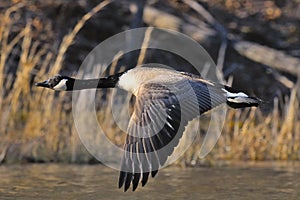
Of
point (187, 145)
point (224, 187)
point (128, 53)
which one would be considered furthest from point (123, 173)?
point (128, 53)

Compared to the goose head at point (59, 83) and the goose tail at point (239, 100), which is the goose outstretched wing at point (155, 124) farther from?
the goose head at point (59, 83)

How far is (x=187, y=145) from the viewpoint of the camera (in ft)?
26.4

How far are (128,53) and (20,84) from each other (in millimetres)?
2952

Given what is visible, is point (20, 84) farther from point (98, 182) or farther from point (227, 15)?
point (227, 15)

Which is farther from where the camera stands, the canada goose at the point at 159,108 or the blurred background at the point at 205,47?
the blurred background at the point at 205,47

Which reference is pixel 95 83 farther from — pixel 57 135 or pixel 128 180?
pixel 128 180

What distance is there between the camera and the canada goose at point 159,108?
197 inches

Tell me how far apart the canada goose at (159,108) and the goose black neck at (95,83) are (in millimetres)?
186

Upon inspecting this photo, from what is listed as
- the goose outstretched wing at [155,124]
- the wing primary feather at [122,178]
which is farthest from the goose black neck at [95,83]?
the wing primary feather at [122,178]

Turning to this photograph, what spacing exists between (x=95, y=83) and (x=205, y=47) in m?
4.36

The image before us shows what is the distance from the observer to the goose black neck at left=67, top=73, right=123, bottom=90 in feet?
22.3

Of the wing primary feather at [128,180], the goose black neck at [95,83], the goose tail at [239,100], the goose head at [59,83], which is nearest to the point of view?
the wing primary feather at [128,180]

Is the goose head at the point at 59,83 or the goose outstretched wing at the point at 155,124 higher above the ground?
the goose head at the point at 59,83

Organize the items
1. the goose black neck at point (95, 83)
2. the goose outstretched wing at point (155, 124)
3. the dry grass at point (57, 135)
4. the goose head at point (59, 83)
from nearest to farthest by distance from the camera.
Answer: the goose outstretched wing at point (155, 124) → the goose black neck at point (95, 83) → the goose head at point (59, 83) → the dry grass at point (57, 135)
